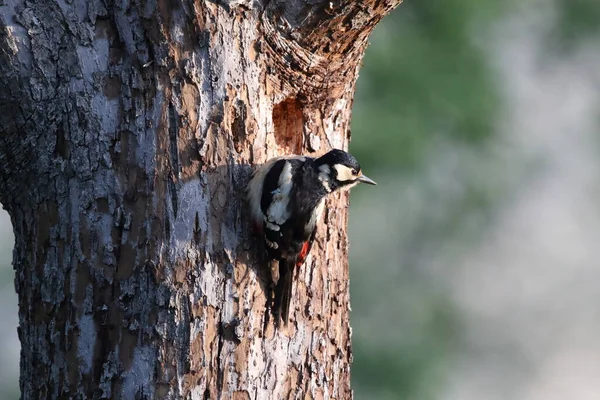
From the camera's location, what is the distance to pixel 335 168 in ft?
11.2

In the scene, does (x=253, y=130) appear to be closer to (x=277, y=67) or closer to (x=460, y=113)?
(x=277, y=67)

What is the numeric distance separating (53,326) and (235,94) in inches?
37.0

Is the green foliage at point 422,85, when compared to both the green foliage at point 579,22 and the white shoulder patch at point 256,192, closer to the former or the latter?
the green foliage at point 579,22

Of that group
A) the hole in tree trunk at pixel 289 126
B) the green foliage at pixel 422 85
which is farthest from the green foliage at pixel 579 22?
the hole in tree trunk at pixel 289 126

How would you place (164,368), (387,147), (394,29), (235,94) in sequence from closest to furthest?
(164,368)
(235,94)
(387,147)
(394,29)

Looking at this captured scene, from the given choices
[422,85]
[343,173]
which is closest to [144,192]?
[343,173]

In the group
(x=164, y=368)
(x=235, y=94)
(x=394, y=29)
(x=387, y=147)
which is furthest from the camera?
(x=394, y=29)

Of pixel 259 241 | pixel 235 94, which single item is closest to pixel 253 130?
pixel 235 94

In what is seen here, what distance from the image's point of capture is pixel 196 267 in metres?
2.97

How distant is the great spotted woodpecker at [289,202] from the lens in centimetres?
314

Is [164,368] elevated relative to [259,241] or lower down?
lower down

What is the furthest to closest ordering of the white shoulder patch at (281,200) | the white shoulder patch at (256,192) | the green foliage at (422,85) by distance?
the green foliage at (422,85) < the white shoulder patch at (281,200) < the white shoulder patch at (256,192)

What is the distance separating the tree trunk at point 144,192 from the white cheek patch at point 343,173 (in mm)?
347

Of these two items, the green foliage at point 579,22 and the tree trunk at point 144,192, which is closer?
the tree trunk at point 144,192
